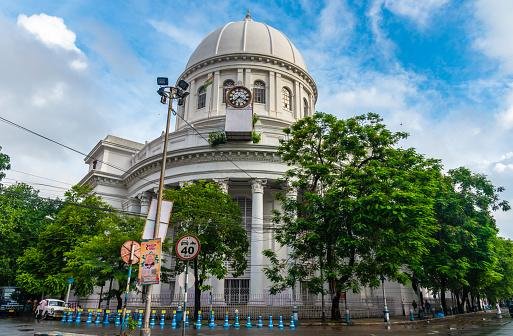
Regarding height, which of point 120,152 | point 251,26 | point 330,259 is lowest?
point 330,259

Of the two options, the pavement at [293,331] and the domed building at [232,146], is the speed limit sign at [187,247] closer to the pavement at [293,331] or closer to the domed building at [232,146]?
the pavement at [293,331]

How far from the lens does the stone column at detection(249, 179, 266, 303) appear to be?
88.3ft

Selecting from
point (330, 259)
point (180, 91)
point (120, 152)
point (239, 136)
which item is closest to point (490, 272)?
point (330, 259)

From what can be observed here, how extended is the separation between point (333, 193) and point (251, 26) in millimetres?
30086

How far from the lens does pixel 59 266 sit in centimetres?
2948

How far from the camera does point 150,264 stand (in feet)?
40.0

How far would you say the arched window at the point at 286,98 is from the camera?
4072 cm

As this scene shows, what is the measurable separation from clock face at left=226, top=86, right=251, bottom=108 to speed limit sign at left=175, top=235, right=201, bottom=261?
74.6 feet

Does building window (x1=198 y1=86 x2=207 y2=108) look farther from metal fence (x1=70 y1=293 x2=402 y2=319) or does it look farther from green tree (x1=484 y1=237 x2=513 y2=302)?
green tree (x1=484 y1=237 x2=513 y2=302)

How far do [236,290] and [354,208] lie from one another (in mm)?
14571

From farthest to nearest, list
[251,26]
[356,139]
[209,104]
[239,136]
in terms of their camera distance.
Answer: [251,26] → [209,104] → [239,136] → [356,139]

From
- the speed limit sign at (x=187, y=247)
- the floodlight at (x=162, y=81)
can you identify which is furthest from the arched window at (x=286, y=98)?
the speed limit sign at (x=187, y=247)

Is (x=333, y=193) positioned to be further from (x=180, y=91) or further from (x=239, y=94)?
(x=239, y=94)

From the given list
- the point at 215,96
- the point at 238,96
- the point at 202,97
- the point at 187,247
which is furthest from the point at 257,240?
the point at 187,247
